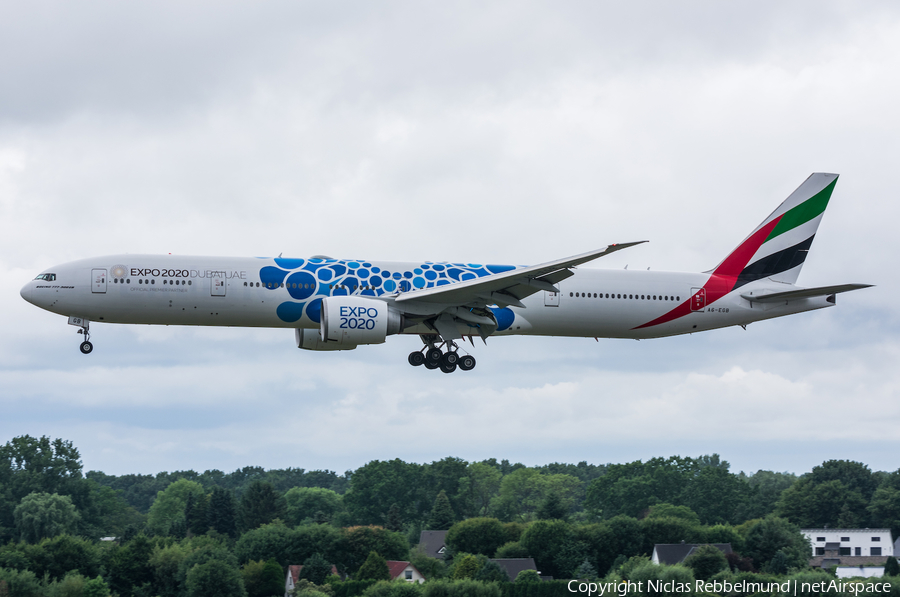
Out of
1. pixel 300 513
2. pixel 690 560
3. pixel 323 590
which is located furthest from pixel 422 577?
pixel 300 513

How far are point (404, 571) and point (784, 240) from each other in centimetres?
5556

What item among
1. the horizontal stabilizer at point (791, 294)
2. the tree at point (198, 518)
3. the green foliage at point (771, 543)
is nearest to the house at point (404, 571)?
the green foliage at point (771, 543)

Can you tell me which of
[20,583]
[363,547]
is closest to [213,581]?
[20,583]

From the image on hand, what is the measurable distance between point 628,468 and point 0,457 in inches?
3702

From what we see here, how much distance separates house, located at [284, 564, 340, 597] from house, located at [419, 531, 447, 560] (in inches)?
808

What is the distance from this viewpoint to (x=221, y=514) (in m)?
127

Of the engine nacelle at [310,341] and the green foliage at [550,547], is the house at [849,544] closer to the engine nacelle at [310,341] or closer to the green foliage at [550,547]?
the green foliage at [550,547]

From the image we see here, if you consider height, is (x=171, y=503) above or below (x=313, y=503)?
above

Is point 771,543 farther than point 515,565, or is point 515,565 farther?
point 771,543

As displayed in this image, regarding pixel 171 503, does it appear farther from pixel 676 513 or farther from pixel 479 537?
pixel 676 513

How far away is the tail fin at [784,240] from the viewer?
4759 cm

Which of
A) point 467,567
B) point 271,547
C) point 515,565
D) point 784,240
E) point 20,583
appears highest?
point 784,240

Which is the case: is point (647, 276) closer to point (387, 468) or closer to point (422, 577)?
point (422, 577)

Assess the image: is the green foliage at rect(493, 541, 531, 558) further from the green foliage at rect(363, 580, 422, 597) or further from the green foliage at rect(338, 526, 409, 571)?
the green foliage at rect(363, 580, 422, 597)
